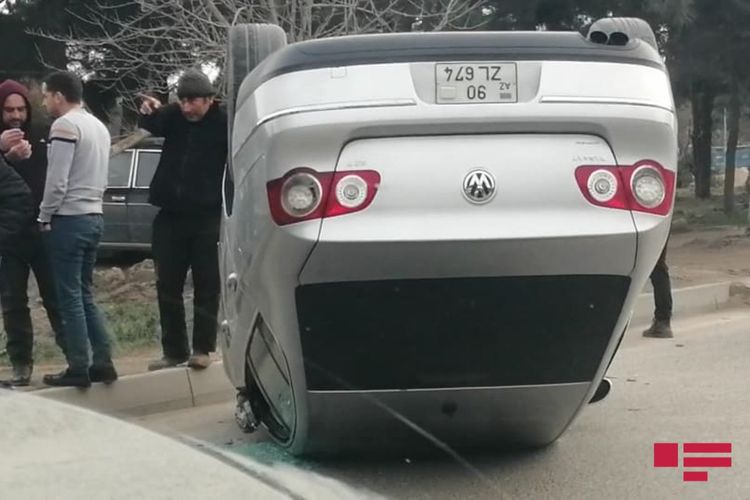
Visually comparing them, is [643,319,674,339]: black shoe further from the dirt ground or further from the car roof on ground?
the car roof on ground

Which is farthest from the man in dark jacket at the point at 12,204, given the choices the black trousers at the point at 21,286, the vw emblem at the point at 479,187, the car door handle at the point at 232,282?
the vw emblem at the point at 479,187

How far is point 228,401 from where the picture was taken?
7500 millimetres

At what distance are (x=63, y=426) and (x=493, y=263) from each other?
2.35 m

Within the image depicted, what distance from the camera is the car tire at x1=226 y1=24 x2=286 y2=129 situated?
5129 mm

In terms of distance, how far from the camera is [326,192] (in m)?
4.28

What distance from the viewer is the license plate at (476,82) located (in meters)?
4.38

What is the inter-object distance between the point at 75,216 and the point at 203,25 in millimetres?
6857

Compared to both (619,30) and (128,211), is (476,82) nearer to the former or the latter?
(619,30)

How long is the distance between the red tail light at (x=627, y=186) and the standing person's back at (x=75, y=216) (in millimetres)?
3355

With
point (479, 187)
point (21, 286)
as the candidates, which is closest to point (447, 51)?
point (479, 187)

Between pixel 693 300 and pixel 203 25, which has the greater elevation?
pixel 203 25

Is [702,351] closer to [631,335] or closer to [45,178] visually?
[631,335]

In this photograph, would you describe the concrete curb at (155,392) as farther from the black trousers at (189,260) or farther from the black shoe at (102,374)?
the black trousers at (189,260)

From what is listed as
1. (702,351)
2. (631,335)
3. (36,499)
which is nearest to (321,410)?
(36,499)
